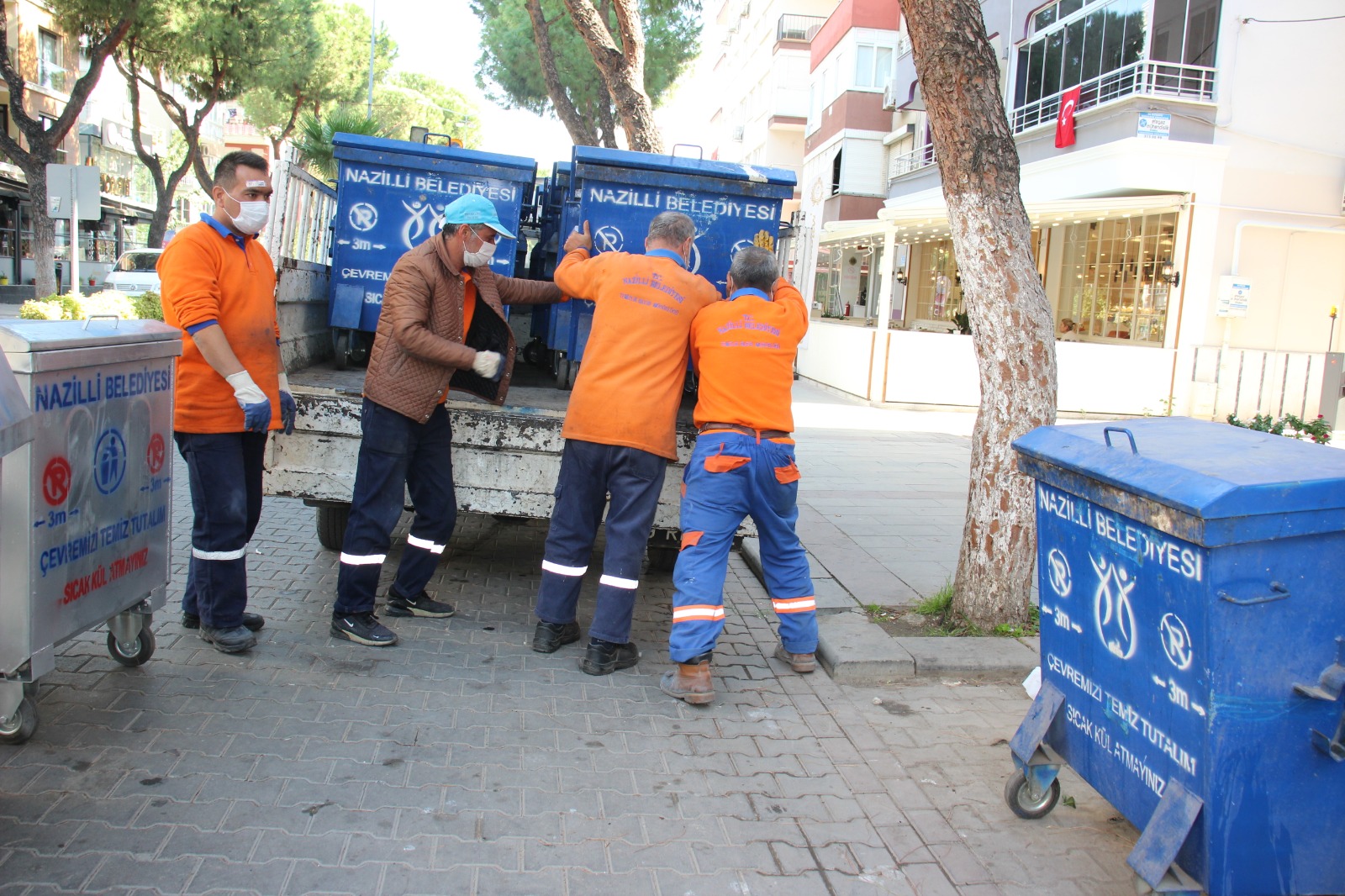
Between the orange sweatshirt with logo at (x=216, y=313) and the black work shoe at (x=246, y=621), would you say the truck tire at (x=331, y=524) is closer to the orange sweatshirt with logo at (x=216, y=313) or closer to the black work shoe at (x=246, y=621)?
the black work shoe at (x=246, y=621)

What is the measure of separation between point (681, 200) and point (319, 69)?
27799mm

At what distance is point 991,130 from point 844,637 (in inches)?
98.1

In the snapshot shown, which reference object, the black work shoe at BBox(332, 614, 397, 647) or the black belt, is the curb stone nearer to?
the black belt

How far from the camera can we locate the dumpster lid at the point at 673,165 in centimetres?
552

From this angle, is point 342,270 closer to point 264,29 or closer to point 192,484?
point 192,484

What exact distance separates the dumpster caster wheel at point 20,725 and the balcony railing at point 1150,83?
52.5ft

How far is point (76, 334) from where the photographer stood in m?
3.42

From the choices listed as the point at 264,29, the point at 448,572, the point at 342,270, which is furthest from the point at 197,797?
the point at 264,29

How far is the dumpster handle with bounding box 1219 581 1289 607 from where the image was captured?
96.3 inches

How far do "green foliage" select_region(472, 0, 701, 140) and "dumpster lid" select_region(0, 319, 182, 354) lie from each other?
57.3ft

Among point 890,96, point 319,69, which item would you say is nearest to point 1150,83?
point 890,96

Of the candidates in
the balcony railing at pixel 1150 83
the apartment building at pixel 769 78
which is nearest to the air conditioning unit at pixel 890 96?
the apartment building at pixel 769 78

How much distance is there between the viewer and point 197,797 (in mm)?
3117

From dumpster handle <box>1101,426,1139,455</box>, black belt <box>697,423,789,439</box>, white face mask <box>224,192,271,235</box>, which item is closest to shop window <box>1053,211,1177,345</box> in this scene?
black belt <box>697,423,789,439</box>
